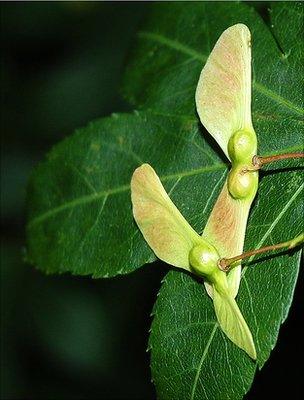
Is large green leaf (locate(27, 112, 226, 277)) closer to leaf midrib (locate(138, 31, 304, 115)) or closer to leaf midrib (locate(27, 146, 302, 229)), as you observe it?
leaf midrib (locate(27, 146, 302, 229))

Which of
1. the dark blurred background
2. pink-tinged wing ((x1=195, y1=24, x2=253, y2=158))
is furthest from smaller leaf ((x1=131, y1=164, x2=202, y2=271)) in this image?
the dark blurred background

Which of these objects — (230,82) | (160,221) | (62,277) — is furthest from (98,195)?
(62,277)

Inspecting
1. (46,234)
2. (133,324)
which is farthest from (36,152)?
(46,234)

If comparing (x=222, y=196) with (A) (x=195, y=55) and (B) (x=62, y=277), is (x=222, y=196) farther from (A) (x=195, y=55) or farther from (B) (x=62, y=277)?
(B) (x=62, y=277)

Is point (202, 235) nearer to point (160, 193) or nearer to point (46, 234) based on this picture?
point (160, 193)

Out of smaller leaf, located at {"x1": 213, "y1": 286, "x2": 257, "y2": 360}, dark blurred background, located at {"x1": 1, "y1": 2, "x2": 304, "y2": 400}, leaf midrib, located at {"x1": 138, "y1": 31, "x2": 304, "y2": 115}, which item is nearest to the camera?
smaller leaf, located at {"x1": 213, "y1": 286, "x2": 257, "y2": 360}

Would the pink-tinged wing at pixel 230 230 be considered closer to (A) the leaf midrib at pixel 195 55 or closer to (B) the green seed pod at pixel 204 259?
(B) the green seed pod at pixel 204 259
